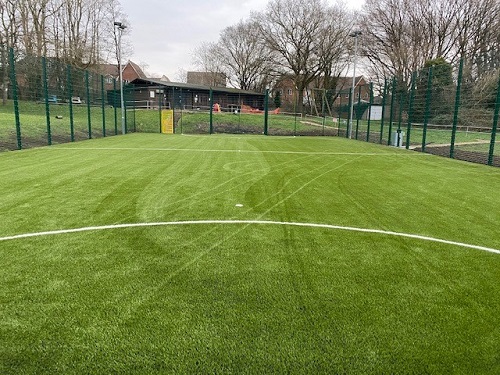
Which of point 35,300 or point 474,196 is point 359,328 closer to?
point 35,300

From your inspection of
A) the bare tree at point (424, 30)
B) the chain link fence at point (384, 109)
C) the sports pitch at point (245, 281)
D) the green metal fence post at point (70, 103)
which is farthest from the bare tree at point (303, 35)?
the sports pitch at point (245, 281)

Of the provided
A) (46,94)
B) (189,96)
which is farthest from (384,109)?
(189,96)

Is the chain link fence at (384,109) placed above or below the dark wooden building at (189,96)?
below

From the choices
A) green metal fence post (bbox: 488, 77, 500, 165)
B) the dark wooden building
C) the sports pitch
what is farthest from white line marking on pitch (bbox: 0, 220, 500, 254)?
the dark wooden building

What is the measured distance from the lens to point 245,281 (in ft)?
8.96

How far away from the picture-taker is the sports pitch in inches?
74.7

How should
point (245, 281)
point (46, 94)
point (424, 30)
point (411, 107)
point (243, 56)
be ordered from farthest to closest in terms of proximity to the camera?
point (243, 56) → point (424, 30) → point (411, 107) → point (46, 94) → point (245, 281)

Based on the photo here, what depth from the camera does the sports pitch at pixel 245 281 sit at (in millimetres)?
1896

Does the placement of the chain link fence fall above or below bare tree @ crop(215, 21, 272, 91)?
below

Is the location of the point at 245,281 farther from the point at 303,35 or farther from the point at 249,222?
the point at 303,35

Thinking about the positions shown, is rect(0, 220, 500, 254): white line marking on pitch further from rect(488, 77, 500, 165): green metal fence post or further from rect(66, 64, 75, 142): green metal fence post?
rect(66, 64, 75, 142): green metal fence post

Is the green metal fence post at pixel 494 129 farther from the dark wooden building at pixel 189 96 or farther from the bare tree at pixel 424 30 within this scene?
the dark wooden building at pixel 189 96

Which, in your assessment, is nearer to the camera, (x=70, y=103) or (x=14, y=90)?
(x=14, y=90)

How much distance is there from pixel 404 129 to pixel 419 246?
51.5ft
